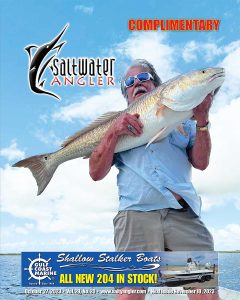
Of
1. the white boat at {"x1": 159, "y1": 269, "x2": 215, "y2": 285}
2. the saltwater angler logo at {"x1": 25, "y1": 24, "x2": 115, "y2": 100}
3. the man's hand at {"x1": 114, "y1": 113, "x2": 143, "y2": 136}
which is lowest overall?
the white boat at {"x1": 159, "y1": 269, "x2": 215, "y2": 285}

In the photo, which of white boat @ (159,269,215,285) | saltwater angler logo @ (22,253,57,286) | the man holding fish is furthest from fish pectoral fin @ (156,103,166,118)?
saltwater angler logo @ (22,253,57,286)

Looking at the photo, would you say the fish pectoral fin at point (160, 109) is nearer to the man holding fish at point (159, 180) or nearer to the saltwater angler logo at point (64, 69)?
the man holding fish at point (159, 180)

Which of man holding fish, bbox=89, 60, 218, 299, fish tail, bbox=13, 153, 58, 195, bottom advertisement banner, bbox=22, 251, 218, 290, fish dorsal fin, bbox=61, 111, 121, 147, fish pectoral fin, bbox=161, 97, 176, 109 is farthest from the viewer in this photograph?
fish tail, bbox=13, 153, 58, 195

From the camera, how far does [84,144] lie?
400 centimetres

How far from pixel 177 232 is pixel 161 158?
545 mm

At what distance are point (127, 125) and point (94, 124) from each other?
528 millimetres

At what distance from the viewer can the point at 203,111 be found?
3.37 metres

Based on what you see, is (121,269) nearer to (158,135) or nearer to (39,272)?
(39,272)

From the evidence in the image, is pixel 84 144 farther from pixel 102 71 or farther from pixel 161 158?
pixel 102 71

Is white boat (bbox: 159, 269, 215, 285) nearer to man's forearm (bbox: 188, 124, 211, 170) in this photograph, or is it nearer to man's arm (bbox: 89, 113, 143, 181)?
man's forearm (bbox: 188, 124, 211, 170)

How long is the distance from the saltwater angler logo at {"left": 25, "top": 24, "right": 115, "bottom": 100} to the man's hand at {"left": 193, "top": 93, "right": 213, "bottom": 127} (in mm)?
1839

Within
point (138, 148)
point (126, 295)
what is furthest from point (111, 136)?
point (126, 295)

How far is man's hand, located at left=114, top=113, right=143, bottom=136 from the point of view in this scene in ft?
11.5

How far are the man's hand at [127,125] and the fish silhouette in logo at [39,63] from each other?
1.78 metres
